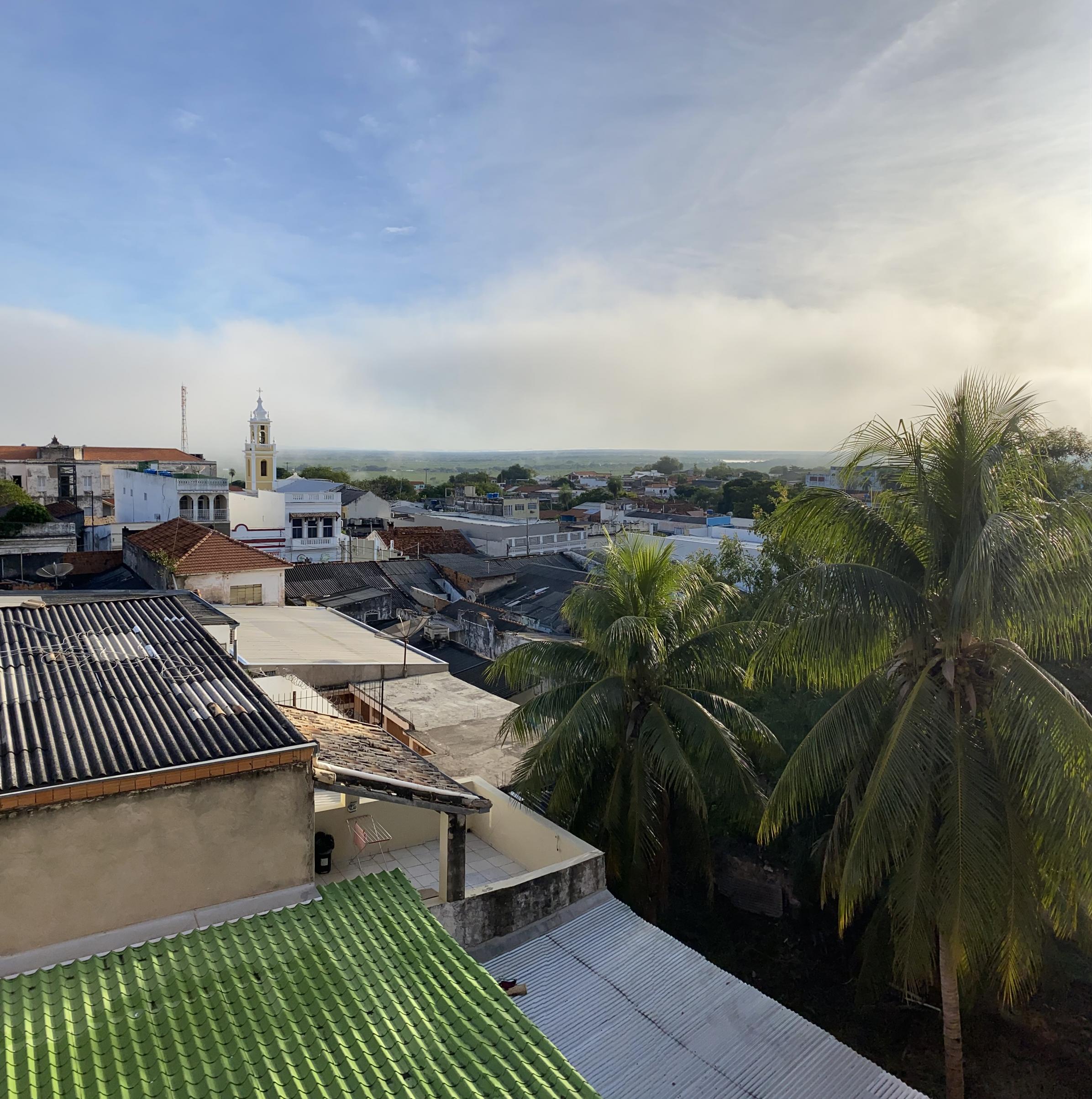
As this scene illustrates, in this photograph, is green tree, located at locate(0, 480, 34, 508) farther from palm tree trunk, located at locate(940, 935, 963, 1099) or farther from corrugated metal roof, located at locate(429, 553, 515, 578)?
palm tree trunk, located at locate(940, 935, 963, 1099)

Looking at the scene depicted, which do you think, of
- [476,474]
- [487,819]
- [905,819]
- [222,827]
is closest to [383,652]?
[487,819]

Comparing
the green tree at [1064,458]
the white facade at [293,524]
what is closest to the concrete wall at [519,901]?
the green tree at [1064,458]

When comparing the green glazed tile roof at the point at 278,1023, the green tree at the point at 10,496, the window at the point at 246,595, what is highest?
the green tree at the point at 10,496

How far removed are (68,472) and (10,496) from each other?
19.7 m

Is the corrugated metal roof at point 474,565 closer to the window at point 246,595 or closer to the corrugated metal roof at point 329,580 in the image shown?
the corrugated metal roof at point 329,580

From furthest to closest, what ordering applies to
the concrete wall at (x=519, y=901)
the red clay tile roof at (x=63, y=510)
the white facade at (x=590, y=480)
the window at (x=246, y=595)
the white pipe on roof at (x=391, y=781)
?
1. the white facade at (x=590, y=480)
2. the red clay tile roof at (x=63, y=510)
3. the window at (x=246, y=595)
4. the concrete wall at (x=519, y=901)
5. the white pipe on roof at (x=391, y=781)

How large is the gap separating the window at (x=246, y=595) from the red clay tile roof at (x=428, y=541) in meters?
20.1

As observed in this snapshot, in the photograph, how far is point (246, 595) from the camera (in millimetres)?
24781

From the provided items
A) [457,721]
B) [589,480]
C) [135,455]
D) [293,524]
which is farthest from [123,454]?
[589,480]

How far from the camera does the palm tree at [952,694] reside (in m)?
6.54

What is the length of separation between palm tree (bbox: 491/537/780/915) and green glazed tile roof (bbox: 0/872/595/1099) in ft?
15.1

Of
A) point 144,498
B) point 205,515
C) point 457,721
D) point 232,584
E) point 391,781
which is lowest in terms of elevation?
point 457,721

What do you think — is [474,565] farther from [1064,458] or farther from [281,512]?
[1064,458]

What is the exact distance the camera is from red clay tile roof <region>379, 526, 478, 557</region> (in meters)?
47.2
